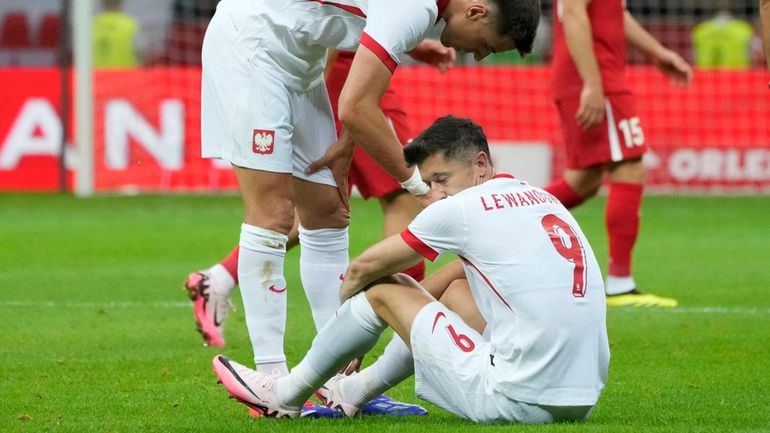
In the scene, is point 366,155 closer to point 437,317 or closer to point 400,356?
point 400,356

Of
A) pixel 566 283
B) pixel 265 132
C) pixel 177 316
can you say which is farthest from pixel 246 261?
pixel 177 316

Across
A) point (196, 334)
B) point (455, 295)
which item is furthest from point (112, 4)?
point (455, 295)

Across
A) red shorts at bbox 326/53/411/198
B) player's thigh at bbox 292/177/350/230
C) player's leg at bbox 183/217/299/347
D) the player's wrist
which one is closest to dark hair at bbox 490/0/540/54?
the player's wrist

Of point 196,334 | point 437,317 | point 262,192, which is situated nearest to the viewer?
point 437,317

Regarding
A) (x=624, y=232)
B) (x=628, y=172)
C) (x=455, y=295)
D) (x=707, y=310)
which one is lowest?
(x=707, y=310)

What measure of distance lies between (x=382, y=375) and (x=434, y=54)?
5.88ft

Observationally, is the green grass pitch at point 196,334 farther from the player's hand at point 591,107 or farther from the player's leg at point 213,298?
the player's hand at point 591,107

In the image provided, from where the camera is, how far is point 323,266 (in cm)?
528

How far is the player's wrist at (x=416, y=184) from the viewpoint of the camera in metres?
4.80

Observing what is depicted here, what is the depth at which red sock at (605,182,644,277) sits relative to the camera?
8039 mm

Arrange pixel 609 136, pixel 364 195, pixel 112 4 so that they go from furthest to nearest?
pixel 112 4 < pixel 609 136 < pixel 364 195

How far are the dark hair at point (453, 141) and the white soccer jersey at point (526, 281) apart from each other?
0.40 ft

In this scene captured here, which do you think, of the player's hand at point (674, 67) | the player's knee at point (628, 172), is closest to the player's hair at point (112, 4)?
the player's hand at point (674, 67)

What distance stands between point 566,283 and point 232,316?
360 centimetres
